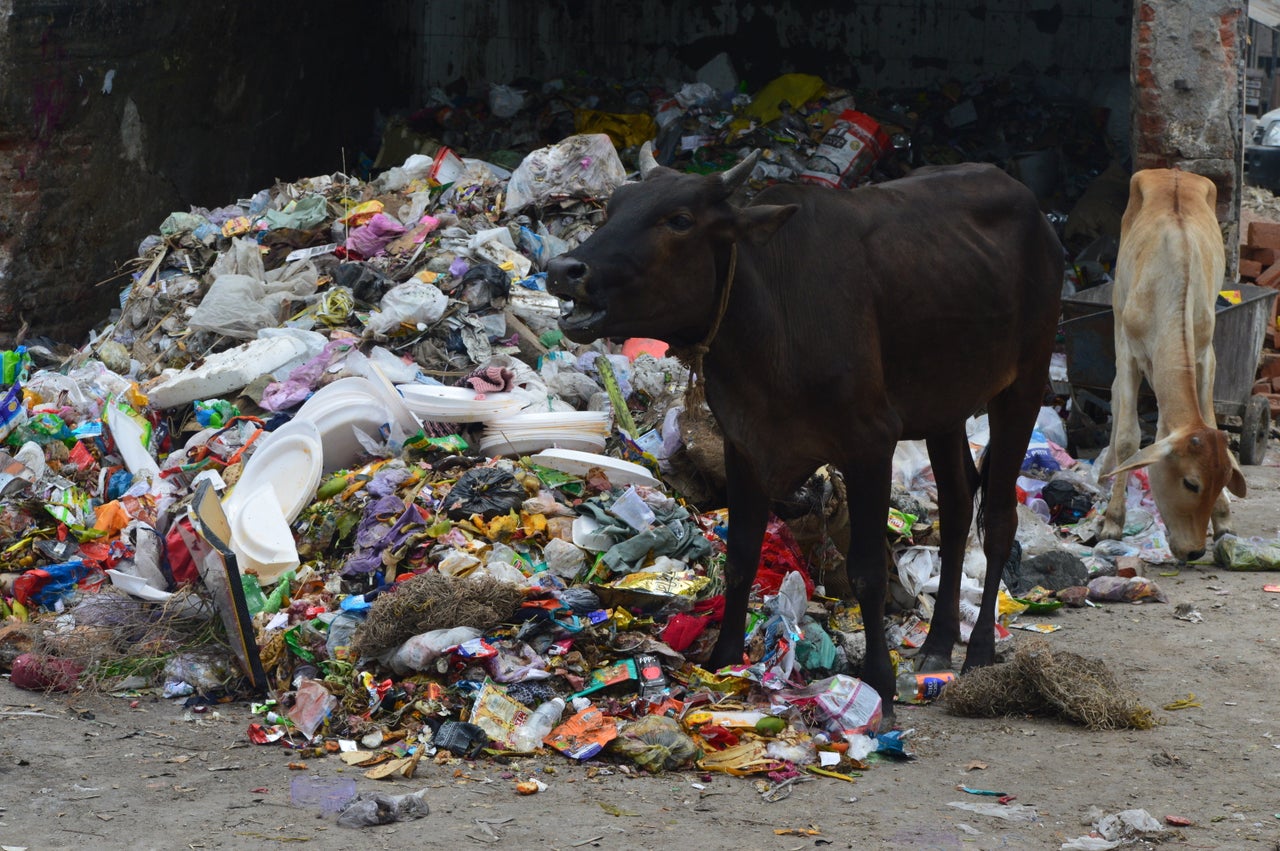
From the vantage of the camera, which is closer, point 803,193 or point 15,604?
point 803,193

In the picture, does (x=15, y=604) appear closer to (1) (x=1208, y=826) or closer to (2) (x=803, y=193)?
(2) (x=803, y=193)

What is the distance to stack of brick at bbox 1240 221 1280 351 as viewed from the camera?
10.4 metres

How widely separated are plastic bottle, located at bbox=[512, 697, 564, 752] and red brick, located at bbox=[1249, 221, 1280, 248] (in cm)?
798

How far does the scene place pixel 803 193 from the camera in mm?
4840

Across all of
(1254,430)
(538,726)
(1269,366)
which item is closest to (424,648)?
(538,726)

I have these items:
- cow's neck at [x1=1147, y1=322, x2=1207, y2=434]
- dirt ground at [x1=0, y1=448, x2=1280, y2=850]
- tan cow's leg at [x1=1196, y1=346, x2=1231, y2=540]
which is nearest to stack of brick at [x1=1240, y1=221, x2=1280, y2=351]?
tan cow's leg at [x1=1196, y1=346, x2=1231, y2=540]

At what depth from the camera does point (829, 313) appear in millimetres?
4656

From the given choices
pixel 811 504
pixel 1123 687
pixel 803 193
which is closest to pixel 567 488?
pixel 811 504

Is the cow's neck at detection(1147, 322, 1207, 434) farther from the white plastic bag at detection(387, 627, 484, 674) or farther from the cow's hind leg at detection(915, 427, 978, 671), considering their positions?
the white plastic bag at detection(387, 627, 484, 674)

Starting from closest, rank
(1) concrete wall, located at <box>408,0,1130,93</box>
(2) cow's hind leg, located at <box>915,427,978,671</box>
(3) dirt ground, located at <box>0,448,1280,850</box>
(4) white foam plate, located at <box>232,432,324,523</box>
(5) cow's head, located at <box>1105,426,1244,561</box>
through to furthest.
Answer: (3) dirt ground, located at <box>0,448,1280,850</box> < (2) cow's hind leg, located at <box>915,427,978,671</box> < (4) white foam plate, located at <box>232,432,324,523</box> < (5) cow's head, located at <box>1105,426,1244,561</box> < (1) concrete wall, located at <box>408,0,1130,93</box>

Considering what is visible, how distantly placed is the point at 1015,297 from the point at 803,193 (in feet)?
3.31

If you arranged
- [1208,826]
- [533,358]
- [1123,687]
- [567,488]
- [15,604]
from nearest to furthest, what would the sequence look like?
[1208,826]
[1123,687]
[15,604]
[567,488]
[533,358]

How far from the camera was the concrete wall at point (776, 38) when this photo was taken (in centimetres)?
1427

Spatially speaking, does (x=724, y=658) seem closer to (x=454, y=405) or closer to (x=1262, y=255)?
(x=454, y=405)
